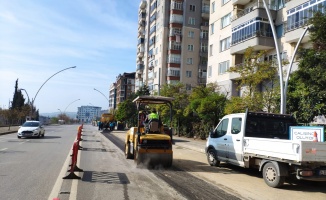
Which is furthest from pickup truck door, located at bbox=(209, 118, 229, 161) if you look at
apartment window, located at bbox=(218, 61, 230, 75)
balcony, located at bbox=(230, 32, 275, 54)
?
apartment window, located at bbox=(218, 61, 230, 75)

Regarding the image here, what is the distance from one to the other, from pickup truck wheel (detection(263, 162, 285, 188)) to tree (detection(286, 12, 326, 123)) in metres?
7.55

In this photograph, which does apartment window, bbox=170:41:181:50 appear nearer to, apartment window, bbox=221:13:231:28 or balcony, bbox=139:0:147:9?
apartment window, bbox=221:13:231:28

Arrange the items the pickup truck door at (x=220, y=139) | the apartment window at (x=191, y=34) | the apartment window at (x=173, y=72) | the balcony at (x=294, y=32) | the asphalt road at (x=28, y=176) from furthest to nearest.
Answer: the apartment window at (x=191, y=34) < the apartment window at (x=173, y=72) < the balcony at (x=294, y=32) < the pickup truck door at (x=220, y=139) < the asphalt road at (x=28, y=176)

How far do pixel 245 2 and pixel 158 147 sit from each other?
29908mm

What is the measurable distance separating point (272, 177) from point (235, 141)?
2394 millimetres

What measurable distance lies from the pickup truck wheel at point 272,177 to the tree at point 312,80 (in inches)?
297

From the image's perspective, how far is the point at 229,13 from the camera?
4106 cm

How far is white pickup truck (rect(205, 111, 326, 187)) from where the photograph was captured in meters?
8.69

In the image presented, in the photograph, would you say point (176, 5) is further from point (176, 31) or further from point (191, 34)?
point (191, 34)

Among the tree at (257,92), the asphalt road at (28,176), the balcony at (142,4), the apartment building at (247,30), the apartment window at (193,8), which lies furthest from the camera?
the balcony at (142,4)

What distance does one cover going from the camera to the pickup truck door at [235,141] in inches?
443

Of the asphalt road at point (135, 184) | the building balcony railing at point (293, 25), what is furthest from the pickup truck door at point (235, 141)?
the building balcony railing at point (293, 25)

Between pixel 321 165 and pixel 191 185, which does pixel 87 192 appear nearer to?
pixel 191 185

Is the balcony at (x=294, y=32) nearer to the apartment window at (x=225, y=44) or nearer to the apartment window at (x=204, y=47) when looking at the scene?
the apartment window at (x=225, y=44)
